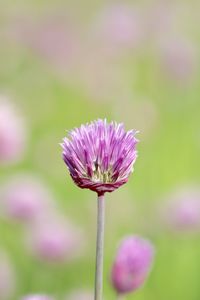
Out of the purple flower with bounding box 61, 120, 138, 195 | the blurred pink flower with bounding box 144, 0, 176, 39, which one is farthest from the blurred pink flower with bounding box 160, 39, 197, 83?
the purple flower with bounding box 61, 120, 138, 195

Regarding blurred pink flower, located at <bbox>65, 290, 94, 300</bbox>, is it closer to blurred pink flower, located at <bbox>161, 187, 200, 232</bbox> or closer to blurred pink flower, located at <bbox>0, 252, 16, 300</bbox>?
blurred pink flower, located at <bbox>0, 252, 16, 300</bbox>

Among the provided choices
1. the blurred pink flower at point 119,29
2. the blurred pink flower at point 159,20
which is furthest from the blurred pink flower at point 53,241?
the blurred pink flower at point 159,20

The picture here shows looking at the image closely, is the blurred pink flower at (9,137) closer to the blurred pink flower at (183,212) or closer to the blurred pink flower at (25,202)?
the blurred pink flower at (25,202)

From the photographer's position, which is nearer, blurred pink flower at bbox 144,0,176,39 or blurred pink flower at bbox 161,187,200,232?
blurred pink flower at bbox 161,187,200,232

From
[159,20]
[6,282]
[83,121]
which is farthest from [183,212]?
[159,20]

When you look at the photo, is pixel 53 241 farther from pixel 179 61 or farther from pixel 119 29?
pixel 119 29

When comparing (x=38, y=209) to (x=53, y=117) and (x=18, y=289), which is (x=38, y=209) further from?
(x=53, y=117)
